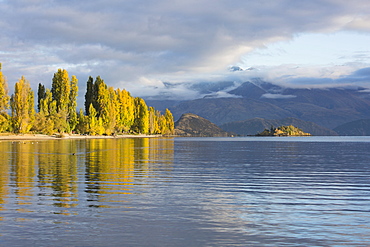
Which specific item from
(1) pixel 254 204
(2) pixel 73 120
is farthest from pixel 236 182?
(2) pixel 73 120

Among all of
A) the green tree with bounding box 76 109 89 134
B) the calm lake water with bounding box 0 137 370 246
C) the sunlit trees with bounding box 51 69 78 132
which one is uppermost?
the sunlit trees with bounding box 51 69 78 132

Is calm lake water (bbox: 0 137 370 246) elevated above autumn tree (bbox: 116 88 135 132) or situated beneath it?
situated beneath

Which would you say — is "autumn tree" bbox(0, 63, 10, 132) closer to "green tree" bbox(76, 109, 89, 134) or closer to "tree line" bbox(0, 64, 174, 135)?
"tree line" bbox(0, 64, 174, 135)

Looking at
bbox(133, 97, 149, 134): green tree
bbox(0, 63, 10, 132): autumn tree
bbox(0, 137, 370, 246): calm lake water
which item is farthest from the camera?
bbox(133, 97, 149, 134): green tree

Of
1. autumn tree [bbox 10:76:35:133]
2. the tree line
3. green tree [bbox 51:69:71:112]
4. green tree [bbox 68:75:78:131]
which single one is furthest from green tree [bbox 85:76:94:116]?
autumn tree [bbox 10:76:35:133]

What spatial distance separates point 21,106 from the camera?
108438 millimetres

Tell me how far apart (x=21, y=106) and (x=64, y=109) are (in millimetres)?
18054

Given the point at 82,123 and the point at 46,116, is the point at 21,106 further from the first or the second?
the point at 82,123

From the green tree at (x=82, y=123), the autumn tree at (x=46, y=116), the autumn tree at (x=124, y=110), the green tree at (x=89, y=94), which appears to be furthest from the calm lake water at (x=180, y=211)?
the autumn tree at (x=124, y=110)

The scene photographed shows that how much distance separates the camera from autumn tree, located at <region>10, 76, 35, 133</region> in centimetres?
10812

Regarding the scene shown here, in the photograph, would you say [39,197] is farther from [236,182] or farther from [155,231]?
[236,182]

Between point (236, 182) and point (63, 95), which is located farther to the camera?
point (63, 95)

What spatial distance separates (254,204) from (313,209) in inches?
93.1

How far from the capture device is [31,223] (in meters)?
13.1
